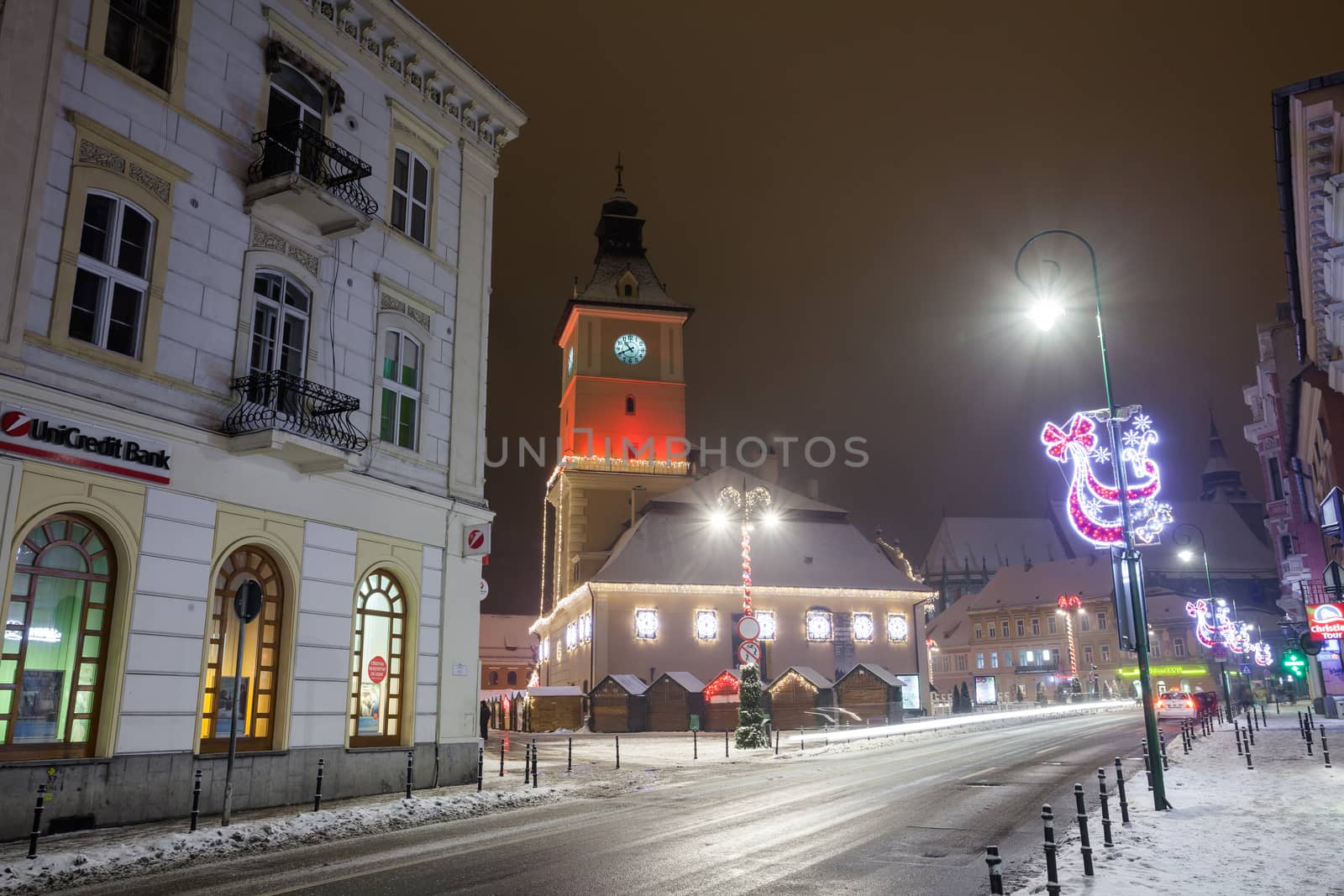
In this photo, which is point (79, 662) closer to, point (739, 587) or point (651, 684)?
point (651, 684)

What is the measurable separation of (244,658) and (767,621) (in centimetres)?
4325

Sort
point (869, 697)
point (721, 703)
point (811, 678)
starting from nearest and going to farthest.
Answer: point (721, 703)
point (869, 697)
point (811, 678)

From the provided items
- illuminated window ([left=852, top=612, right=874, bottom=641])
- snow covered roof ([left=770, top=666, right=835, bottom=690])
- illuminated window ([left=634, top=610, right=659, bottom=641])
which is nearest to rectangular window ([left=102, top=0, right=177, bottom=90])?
snow covered roof ([left=770, top=666, right=835, bottom=690])

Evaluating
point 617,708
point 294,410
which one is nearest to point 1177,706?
point 617,708

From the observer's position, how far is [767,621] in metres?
57.0

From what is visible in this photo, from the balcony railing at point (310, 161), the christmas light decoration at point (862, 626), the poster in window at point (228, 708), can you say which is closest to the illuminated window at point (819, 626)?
the christmas light decoration at point (862, 626)

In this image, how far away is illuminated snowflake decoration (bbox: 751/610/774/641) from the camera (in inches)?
2231

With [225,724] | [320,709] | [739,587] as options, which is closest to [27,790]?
[225,724]

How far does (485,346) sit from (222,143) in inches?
→ 310

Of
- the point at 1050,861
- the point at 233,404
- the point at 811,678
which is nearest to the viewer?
the point at 1050,861

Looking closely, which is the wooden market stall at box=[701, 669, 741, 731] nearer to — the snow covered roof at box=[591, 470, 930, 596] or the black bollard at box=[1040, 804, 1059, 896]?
the snow covered roof at box=[591, 470, 930, 596]

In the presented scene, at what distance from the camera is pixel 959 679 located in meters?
116

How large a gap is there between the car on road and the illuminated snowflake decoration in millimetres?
21154

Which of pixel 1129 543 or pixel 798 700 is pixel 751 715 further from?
pixel 1129 543
